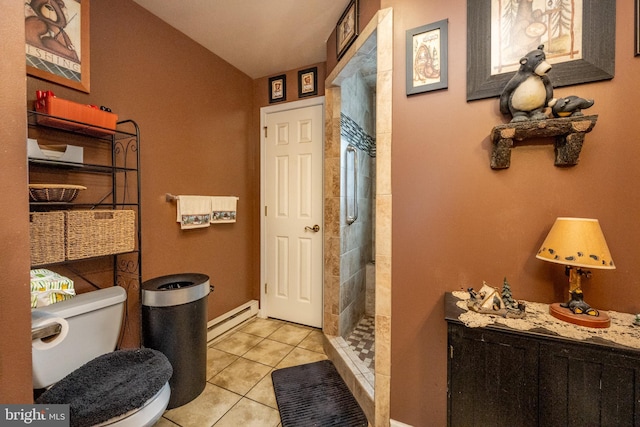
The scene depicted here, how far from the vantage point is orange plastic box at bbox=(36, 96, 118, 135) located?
48.6 inches

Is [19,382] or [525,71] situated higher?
[525,71]

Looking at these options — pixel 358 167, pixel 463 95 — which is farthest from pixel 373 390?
pixel 358 167

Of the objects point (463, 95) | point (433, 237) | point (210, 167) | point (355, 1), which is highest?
point (355, 1)

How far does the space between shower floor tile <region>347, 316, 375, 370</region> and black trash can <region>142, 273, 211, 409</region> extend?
1.18 m

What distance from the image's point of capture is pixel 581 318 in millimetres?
913

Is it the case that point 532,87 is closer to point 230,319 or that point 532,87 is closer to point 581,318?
point 581,318

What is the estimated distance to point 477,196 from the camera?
119 cm

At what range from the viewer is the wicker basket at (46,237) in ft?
3.68

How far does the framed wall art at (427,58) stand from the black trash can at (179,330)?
1763 millimetres

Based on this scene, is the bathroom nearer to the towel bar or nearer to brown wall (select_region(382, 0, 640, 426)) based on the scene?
the towel bar

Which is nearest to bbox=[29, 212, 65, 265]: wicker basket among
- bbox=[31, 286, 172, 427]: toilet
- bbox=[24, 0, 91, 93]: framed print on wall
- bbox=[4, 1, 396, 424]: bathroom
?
bbox=[31, 286, 172, 427]: toilet

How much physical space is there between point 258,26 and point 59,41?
1240 mm

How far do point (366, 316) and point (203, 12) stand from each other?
3163 mm

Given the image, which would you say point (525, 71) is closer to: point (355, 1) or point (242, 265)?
point (355, 1)
